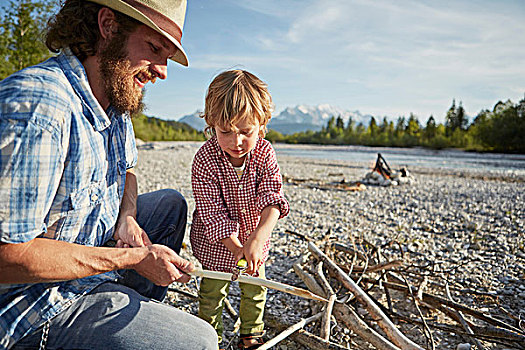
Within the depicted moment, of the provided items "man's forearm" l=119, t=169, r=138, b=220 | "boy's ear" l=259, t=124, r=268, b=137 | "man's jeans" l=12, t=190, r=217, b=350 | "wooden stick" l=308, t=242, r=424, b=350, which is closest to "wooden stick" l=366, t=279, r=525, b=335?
"wooden stick" l=308, t=242, r=424, b=350

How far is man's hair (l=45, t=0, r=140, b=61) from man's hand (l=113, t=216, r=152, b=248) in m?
1.10

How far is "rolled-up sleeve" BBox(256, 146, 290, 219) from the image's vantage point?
268 cm

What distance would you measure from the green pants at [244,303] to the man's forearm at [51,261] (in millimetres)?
951

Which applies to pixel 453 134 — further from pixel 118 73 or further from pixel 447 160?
pixel 118 73

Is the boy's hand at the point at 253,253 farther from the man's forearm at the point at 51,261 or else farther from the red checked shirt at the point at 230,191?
the man's forearm at the point at 51,261

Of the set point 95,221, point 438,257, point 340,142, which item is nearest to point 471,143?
point 340,142

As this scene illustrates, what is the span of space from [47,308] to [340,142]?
8917 centimetres

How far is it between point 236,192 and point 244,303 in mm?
874

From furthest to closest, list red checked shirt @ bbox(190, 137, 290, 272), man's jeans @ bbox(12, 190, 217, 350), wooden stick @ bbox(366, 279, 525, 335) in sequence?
red checked shirt @ bbox(190, 137, 290, 272)
wooden stick @ bbox(366, 279, 525, 335)
man's jeans @ bbox(12, 190, 217, 350)

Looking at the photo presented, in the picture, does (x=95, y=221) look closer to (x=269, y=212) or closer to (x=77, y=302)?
(x=77, y=302)

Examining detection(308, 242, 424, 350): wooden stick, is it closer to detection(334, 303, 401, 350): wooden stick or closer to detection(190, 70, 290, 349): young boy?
detection(334, 303, 401, 350): wooden stick

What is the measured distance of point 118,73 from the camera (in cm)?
212

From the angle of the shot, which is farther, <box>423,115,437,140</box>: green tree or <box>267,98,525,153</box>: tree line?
<box>423,115,437,140</box>: green tree

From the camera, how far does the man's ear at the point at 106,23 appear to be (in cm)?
206
